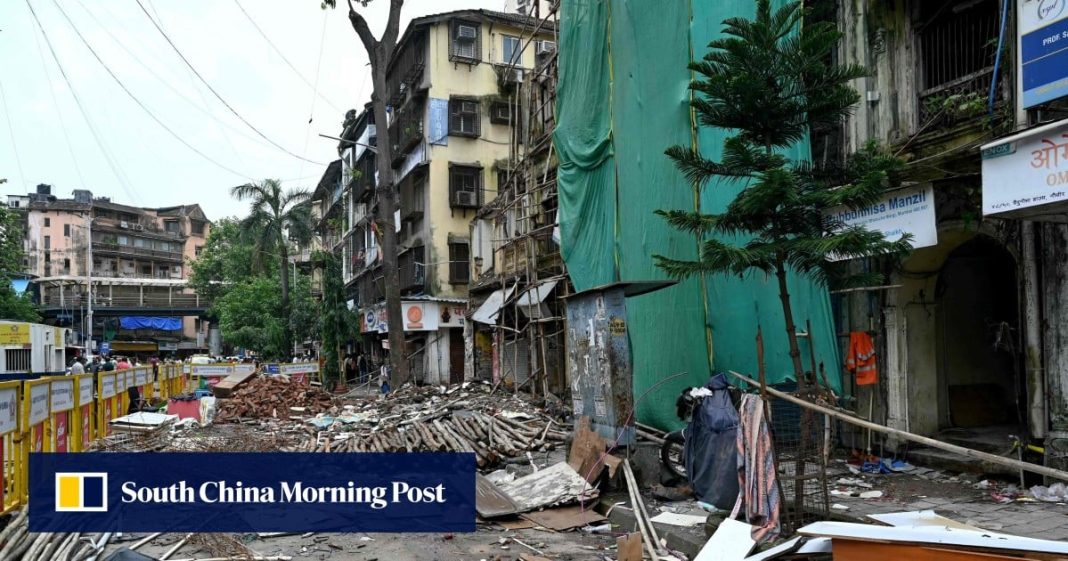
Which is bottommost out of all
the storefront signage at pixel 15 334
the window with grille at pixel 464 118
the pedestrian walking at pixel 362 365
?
the pedestrian walking at pixel 362 365

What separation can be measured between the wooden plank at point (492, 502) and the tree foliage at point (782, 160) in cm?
336

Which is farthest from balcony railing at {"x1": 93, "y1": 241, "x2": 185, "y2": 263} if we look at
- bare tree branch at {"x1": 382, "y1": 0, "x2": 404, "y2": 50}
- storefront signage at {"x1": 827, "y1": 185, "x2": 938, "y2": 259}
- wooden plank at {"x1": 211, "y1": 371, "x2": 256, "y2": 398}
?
storefront signage at {"x1": 827, "y1": 185, "x2": 938, "y2": 259}

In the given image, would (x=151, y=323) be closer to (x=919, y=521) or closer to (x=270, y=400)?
(x=270, y=400)

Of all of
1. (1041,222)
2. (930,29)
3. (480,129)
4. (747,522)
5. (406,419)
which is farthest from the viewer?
(480,129)

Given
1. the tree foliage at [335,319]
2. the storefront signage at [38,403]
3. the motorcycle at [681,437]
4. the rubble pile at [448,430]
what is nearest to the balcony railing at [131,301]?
the tree foliage at [335,319]

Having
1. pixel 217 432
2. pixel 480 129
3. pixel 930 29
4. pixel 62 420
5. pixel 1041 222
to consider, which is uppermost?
pixel 480 129

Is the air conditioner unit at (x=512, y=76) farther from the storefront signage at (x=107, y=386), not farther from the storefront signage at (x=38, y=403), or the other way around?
the storefront signage at (x=38, y=403)

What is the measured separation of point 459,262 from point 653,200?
61.6ft

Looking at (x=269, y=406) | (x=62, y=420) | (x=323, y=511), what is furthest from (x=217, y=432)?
(x=323, y=511)

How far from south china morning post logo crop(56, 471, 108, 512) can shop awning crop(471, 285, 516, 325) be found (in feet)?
48.7

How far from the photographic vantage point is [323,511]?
716 centimetres

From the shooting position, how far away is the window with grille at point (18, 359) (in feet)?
75.4

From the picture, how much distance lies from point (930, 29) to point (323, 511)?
9.89m

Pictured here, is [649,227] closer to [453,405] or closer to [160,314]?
[453,405]
